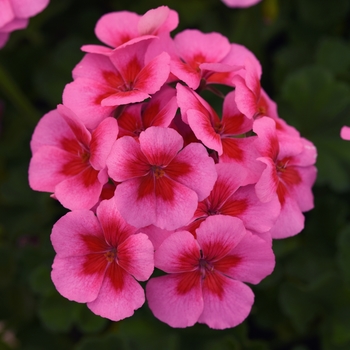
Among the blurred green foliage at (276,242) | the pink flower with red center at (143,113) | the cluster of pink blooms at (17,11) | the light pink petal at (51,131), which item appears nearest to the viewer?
the pink flower with red center at (143,113)

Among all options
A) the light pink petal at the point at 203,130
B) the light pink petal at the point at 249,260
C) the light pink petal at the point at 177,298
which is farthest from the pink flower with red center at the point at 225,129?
the light pink petal at the point at 177,298

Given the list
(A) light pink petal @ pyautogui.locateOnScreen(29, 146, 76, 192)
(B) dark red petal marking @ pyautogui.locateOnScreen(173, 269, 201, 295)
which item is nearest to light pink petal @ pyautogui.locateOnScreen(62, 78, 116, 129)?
(A) light pink petal @ pyautogui.locateOnScreen(29, 146, 76, 192)

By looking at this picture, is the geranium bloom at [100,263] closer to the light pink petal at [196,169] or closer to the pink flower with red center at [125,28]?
the light pink petal at [196,169]

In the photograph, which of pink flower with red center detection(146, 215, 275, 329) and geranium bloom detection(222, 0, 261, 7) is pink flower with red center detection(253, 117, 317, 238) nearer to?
pink flower with red center detection(146, 215, 275, 329)

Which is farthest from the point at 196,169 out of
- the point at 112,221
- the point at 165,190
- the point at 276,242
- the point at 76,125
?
the point at 276,242

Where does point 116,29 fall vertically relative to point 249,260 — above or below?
above

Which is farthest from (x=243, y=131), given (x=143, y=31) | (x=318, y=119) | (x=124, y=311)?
(x=318, y=119)

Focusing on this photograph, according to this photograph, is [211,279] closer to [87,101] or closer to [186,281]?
[186,281]
